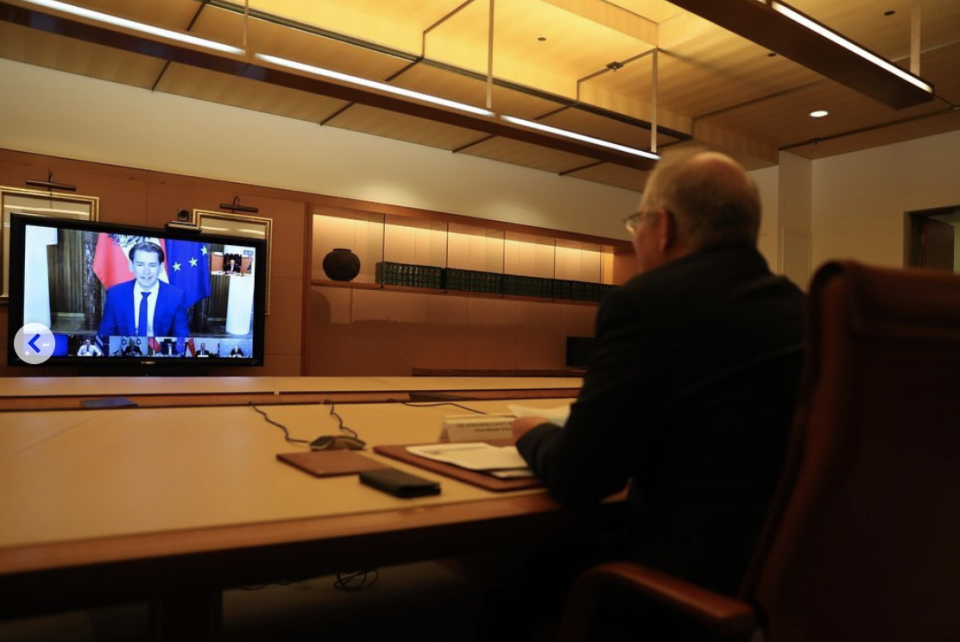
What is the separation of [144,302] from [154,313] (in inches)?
4.5

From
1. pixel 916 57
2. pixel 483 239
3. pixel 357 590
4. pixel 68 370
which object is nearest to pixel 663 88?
pixel 916 57

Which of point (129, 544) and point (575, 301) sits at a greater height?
point (575, 301)

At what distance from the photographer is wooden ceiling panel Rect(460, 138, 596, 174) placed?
694 centimetres

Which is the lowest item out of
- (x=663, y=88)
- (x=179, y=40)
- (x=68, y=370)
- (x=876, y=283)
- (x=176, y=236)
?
(x=68, y=370)

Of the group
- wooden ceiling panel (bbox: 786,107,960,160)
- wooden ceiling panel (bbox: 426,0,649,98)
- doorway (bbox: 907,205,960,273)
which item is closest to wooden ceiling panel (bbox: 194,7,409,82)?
wooden ceiling panel (bbox: 426,0,649,98)

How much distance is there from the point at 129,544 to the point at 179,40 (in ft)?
9.68

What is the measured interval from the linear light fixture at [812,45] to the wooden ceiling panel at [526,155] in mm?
3545

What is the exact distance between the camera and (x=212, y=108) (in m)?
5.96

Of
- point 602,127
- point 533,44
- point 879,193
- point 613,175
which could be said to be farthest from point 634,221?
point 879,193

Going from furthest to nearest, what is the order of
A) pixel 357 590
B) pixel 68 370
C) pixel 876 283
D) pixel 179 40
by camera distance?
pixel 68 370 → pixel 179 40 → pixel 357 590 → pixel 876 283

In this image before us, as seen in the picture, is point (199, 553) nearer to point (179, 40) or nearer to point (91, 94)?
point (179, 40)

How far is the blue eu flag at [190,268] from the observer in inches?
219

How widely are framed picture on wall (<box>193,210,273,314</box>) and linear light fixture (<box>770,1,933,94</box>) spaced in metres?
4.40

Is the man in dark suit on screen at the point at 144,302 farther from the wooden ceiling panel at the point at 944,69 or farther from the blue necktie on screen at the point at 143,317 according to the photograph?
the wooden ceiling panel at the point at 944,69
